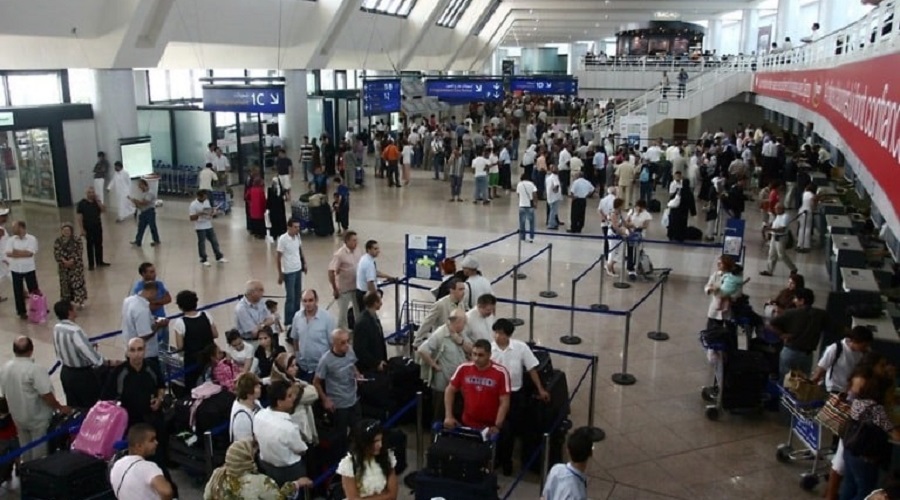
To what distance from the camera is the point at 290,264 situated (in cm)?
1026

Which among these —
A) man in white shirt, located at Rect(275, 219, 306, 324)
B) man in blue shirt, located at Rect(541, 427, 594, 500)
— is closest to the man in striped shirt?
man in white shirt, located at Rect(275, 219, 306, 324)

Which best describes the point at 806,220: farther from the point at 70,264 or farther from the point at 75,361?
the point at 75,361

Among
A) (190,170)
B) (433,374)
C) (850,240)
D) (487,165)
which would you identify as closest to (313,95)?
(190,170)

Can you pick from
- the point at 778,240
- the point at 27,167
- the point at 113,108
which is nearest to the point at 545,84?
the point at 113,108

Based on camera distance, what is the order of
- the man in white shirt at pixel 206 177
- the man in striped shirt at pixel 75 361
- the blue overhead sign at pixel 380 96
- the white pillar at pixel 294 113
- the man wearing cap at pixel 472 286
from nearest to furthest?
the man in striped shirt at pixel 75 361 < the man wearing cap at pixel 472 286 < the man in white shirt at pixel 206 177 < the blue overhead sign at pixel 380 96 < the white pillar at pixel 294 113

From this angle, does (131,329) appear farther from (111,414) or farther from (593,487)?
(593,487)

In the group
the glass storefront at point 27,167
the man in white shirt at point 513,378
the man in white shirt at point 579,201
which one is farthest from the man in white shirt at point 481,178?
the man in white shirt at point 513,378

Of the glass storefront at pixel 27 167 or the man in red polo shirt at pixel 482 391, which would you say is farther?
the glass storefront at pixel 27 167

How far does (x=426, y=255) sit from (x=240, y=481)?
6062 millimetres

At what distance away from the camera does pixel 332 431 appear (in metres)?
6.34

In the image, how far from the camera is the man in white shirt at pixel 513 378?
646cm

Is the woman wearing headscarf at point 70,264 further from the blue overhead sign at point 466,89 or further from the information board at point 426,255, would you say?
the blue overhead sign at point 466,89

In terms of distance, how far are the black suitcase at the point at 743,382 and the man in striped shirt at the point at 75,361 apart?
6146 millimetres

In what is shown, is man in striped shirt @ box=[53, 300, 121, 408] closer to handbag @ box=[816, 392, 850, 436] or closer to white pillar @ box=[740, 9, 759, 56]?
handbag @ box=[816, 392, 850, 436]
